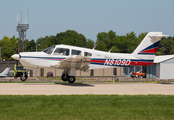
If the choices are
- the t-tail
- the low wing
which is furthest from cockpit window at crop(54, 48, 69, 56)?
the t-tail

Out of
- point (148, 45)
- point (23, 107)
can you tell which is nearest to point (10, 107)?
point (23, 107)

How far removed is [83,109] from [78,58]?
8.01 metres

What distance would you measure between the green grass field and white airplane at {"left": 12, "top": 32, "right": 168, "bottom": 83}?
7.05 meters

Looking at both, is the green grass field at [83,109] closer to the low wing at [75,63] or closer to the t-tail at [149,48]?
the low wing at [75,63]

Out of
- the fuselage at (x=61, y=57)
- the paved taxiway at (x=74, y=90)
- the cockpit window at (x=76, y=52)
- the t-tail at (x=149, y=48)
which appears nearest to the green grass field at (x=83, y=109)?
the paved taxiway at (x=74, y=90)

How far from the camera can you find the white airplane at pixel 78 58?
633 inches

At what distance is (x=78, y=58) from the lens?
49.3ft

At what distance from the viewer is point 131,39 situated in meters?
94.6

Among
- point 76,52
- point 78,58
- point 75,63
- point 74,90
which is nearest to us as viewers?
point 74,90

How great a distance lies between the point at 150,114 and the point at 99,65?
10731mm

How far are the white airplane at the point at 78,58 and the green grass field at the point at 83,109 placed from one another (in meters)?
7.05

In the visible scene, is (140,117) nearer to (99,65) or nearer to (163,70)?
(99,65)

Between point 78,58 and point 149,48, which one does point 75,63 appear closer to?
point 78,58

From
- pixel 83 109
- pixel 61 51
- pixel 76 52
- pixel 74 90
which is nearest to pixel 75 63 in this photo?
pixel 76 52
